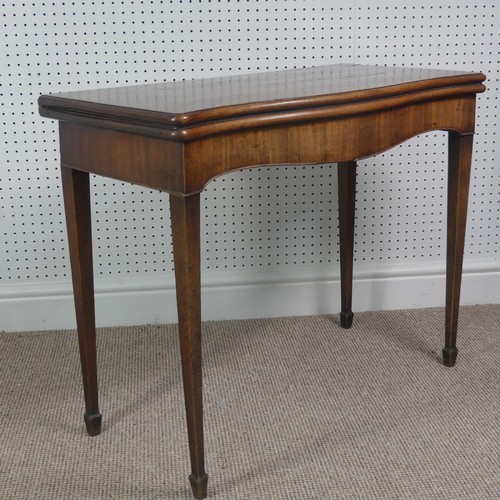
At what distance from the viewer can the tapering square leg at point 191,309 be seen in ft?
4.97

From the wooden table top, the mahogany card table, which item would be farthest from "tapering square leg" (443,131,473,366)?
the wooden table top

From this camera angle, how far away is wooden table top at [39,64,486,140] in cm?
150

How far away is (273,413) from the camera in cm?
205

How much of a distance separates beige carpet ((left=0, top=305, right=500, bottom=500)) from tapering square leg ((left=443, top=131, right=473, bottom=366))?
0.10 meters

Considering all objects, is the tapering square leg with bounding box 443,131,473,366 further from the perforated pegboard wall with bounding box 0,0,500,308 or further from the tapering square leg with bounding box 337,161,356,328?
the perforated pegboard wall with bounding box 0,0,500,308

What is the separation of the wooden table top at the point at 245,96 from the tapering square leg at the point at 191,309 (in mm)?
158

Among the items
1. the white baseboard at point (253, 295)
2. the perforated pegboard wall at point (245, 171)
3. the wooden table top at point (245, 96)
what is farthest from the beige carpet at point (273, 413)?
the wooden table top at point (245, 96)

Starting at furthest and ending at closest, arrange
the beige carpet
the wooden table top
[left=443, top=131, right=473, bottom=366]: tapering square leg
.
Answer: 1. [left=443, top=131, right=473, bottom=366]: tapering square leg
2. the beige carpet
3. the wooden table top

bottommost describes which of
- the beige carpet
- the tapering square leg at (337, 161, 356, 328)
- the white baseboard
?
the beige carpet

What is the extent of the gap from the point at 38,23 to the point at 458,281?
4.63ft

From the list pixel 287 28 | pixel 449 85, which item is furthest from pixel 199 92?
pixel 287 28

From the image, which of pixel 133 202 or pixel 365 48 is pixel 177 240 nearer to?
pixel 133 202

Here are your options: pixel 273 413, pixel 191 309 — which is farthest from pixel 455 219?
pixel 191 309

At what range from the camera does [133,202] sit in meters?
2.55
